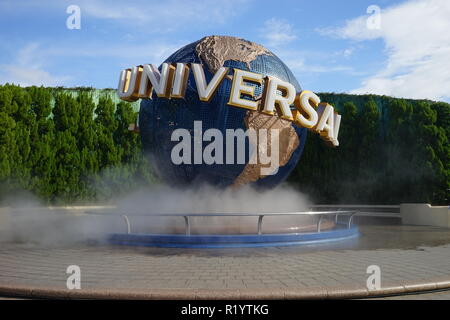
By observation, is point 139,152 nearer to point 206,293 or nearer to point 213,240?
point 213,240

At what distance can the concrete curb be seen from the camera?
5352 millimetres

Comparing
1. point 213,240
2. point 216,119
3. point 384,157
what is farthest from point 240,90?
point 384,157

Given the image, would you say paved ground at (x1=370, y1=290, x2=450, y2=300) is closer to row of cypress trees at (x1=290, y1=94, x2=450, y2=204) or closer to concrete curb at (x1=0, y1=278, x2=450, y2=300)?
concrete curb at (x1=0, y1=278, x2=450, y2=300)

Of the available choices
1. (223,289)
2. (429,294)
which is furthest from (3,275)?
(429,294)

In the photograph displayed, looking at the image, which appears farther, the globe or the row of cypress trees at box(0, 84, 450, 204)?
the row of cypress trees at box(0, 84, 450, 204)

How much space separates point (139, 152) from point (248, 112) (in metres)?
12.1

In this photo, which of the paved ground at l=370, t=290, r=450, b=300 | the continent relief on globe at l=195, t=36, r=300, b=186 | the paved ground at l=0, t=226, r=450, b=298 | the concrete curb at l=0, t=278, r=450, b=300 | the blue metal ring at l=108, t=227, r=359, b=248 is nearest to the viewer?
the concrete curb at l=0, t=278, r=450, b=300

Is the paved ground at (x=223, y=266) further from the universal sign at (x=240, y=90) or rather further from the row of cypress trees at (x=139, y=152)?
the row of cypress trees at (x=139, y=152)

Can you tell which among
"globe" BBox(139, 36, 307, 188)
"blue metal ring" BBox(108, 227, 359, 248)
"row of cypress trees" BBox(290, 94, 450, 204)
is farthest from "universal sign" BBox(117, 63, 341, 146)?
"row of cypress trees" BBox(290, 94, 450, 204)

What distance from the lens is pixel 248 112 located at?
1121cm

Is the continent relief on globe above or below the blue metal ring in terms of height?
above

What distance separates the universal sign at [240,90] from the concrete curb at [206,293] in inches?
242

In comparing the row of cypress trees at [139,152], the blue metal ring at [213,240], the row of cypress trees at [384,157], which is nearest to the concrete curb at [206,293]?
the blue metal ring at [213,240]

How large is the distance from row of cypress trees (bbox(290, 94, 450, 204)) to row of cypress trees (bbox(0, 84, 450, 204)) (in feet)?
0.15
